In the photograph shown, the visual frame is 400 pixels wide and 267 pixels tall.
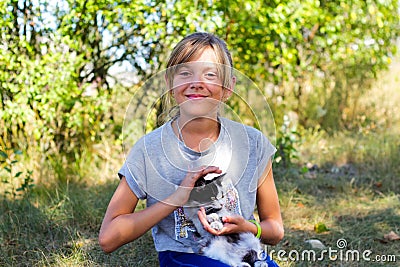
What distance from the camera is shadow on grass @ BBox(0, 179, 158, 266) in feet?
8.96

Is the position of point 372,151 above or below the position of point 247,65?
below

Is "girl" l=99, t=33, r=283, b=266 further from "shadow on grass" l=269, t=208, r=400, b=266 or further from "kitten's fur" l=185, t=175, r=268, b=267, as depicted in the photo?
"shadow on grass" l=269, t=208, r=400, b=266

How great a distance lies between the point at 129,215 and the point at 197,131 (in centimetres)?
40

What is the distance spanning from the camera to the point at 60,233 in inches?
120

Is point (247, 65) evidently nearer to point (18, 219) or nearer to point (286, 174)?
point (286, 174)

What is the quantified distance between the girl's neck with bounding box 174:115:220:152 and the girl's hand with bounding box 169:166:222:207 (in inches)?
7.5

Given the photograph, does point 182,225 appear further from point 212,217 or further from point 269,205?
point 269,205

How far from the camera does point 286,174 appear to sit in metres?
4.44

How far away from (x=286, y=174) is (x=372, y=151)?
1021 mm

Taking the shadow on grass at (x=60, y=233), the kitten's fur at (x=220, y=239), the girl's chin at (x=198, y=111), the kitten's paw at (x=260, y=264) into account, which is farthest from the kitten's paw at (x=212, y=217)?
the shadow on grass at (x=60, y=233)

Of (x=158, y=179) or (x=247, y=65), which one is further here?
(x=247, y=65)

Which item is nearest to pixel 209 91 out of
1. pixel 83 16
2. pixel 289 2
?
pixel 83 16
